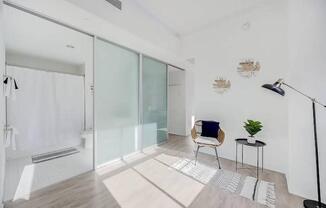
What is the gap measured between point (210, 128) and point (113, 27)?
2.76m

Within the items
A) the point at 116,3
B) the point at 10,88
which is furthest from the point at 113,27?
the point at 10,88

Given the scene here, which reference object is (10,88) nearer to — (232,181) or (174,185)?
(174,185)

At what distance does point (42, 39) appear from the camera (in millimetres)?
2381

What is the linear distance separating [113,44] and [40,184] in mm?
2717

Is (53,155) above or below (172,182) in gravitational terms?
above

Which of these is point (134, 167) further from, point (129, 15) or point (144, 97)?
point (129, 15)

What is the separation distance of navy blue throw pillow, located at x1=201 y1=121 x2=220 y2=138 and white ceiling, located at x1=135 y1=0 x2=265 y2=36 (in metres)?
2.29

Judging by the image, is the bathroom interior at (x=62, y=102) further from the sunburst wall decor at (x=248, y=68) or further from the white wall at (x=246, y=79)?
the sunburst wall decor at (x=248, y=68)

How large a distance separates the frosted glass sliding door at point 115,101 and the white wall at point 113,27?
0.29m

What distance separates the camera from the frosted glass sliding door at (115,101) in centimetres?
293

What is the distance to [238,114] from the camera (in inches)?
129

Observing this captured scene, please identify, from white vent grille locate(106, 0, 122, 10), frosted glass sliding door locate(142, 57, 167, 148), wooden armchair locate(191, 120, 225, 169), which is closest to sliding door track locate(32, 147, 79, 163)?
frosted glass sliding door locate(142, 57, 167, 148)

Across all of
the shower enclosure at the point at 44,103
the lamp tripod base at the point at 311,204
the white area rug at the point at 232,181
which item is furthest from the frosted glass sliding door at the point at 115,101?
the lamp tripod base at the point at 311,204

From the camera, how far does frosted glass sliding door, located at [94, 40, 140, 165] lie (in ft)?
9.61
